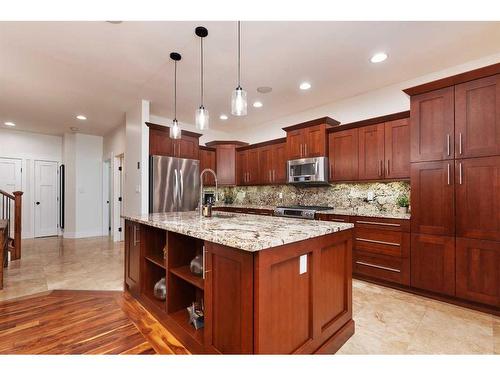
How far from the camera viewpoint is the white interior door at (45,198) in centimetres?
635

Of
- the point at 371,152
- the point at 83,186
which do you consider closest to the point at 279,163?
the point at 371,152

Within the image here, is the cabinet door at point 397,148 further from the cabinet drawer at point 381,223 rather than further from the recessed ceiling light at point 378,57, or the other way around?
the recessed ceiling light at point 378,57

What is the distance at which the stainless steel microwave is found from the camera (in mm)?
3912

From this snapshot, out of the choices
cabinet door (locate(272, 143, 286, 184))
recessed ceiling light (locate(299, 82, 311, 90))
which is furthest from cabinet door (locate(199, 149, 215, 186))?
recessed ceiling light (locate(299, 82, 311, 90))

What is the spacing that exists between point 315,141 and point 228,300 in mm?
3251

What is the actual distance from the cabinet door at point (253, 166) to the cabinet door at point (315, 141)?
1.32 m

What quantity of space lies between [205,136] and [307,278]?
505 centimetres

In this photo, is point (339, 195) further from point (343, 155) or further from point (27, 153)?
point (27, 153)

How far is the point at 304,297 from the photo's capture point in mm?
1521

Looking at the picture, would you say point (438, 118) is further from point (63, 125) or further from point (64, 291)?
point (63, 125)

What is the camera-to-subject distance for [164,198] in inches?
168

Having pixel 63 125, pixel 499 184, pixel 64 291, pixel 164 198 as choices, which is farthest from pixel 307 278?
pixel 63 125

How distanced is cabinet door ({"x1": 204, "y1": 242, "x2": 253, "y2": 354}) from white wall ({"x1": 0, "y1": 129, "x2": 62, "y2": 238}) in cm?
705

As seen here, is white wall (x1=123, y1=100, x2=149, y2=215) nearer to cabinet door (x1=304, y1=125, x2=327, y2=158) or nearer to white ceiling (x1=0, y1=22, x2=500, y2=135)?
white ceiling (x1=0, y1=22, x2=500, y2=135)
